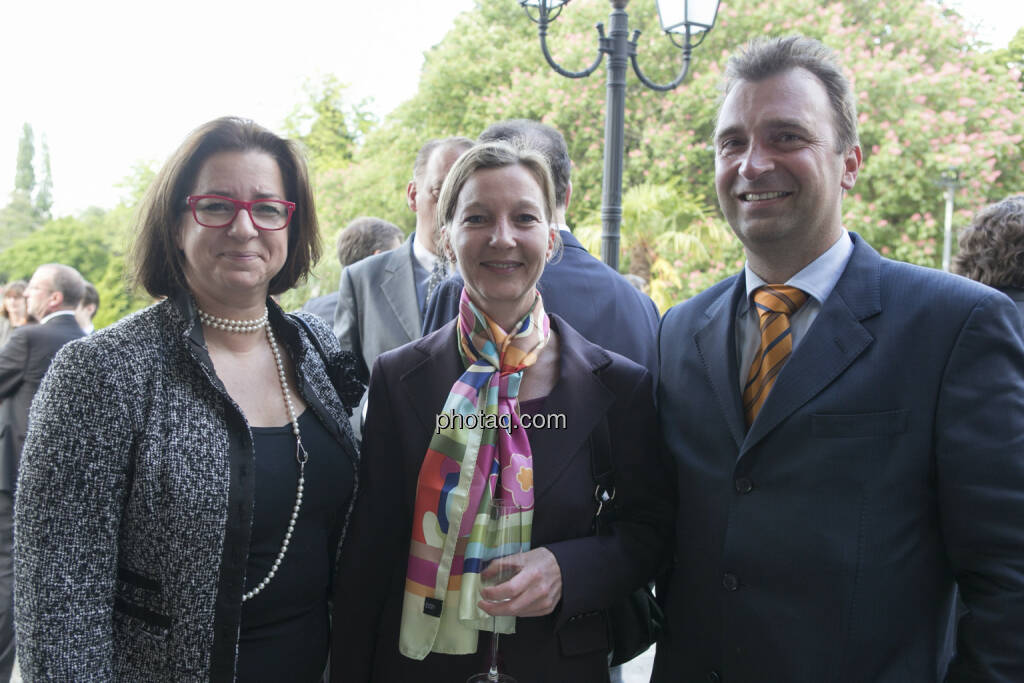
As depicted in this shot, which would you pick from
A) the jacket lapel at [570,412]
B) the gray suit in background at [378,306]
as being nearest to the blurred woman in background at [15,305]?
the gray suit in background at [378,306]

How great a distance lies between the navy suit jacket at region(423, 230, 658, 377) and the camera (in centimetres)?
282

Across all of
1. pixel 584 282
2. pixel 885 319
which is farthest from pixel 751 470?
pixel 584 282

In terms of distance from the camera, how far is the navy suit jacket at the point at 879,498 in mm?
1796

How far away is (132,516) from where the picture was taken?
1.98 meters

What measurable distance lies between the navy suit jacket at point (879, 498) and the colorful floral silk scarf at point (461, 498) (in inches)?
23.5

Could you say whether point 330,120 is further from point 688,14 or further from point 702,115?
point 688,14

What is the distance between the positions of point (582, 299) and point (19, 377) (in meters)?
4.34

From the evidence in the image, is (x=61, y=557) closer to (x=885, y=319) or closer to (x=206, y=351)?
(x=206, y=351)

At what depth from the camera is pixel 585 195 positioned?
16.8 metres

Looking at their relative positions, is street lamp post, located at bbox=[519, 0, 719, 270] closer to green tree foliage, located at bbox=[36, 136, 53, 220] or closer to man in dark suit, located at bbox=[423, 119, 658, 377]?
man in dark suit, located at bbox=[423, 119, 658, 377]

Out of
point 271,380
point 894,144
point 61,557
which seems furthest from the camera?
point 894,144

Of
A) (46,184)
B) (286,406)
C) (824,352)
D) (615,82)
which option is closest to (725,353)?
(824,352)

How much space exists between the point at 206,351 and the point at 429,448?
2.34 feet

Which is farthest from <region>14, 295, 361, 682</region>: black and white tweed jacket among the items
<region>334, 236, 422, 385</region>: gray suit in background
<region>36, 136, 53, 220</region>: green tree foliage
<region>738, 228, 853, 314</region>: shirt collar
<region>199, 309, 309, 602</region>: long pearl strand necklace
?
<region>36, 136, 53, 220</region>: green tree foliage
